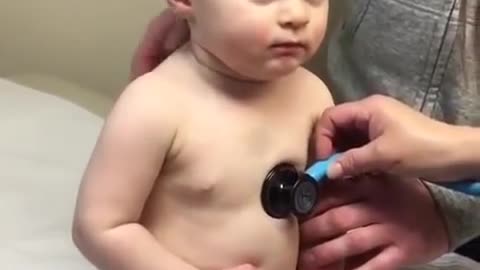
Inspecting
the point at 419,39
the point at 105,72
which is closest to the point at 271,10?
the point at 419,39

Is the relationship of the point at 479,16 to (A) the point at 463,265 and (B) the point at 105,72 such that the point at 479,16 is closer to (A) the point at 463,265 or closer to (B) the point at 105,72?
(A) the point at 463,265

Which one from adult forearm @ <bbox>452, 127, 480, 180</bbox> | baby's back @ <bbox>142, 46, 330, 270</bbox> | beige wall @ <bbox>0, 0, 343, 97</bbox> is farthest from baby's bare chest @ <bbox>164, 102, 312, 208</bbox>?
beige wall @ <bbox>0, 0, 343, 97</bbox>

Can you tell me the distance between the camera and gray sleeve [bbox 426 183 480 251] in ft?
2.90

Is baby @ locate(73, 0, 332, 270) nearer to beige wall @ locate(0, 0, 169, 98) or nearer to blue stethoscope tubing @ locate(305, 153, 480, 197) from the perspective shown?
blue stethoscope tubing @ locate(305, 153, 480, 197)

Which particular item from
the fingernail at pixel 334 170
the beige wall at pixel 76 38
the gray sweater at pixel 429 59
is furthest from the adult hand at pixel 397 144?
the beige wall at pixel 76 38

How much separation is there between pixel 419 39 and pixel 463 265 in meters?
0.20

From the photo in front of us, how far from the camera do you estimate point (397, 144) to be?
0.79 meters

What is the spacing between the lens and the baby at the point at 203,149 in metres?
0.72

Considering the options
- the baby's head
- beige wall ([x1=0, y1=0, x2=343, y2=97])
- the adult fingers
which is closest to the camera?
the baby's head

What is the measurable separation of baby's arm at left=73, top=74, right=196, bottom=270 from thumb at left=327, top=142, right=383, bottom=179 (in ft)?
0.45

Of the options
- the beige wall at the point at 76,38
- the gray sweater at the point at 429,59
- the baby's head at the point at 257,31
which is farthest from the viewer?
the beige wall at the point at 76,38

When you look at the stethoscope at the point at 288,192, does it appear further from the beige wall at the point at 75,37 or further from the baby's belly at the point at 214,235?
the beige wall at the point at 75,37

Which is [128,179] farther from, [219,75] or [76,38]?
[76,38]

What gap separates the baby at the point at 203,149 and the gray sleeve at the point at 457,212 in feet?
0.57
